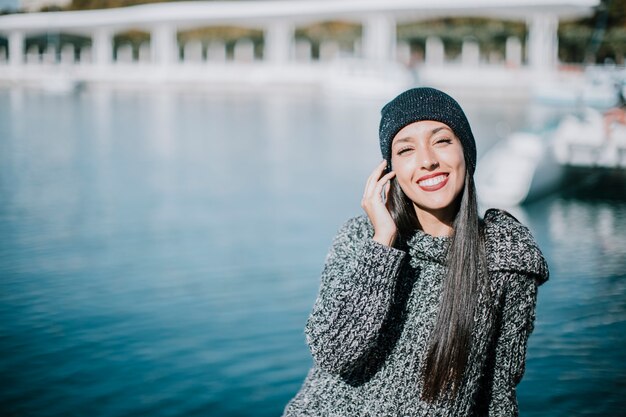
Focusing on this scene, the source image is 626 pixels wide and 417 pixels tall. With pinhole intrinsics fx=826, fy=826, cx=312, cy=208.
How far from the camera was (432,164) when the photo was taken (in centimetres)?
212

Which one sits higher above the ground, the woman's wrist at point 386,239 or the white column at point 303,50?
the white column at point 303,50

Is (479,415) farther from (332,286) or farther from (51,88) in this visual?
(51,88)

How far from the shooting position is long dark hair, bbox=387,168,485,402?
78.9 inches

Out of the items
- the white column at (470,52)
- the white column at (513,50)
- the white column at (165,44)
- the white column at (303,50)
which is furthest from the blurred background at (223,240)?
the white column at (303,50)

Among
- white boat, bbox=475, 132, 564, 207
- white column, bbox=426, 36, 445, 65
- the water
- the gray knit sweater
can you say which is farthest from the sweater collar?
white column, bbox=426, 36, 445, 65

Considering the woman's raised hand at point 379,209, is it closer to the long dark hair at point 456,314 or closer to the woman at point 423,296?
the woman at point 423,296

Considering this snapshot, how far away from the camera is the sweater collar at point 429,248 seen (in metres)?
2.09

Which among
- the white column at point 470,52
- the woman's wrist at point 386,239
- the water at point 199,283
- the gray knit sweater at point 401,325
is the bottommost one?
the water at point 199,283

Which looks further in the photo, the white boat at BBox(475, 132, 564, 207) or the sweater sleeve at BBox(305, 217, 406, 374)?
the white boat at BBox(475, 132, 564, 207)

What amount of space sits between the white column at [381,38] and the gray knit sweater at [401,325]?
4682cm

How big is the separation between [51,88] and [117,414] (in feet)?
128

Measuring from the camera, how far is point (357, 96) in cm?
4100

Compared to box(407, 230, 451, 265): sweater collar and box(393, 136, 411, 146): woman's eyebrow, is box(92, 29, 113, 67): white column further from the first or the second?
box(407, 230, 451, 265): sweater collar

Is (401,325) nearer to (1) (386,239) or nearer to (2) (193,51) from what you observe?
(1) (386,239)
